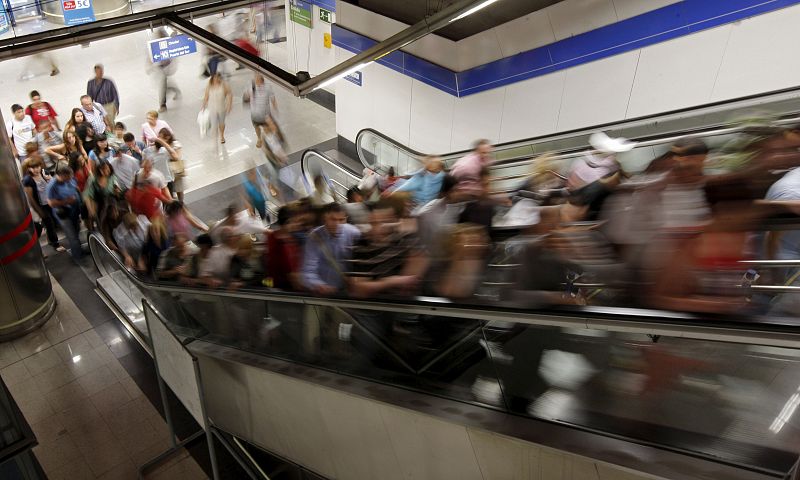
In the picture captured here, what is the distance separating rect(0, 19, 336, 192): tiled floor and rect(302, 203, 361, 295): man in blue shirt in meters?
5.75

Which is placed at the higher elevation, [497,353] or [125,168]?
[497,353]

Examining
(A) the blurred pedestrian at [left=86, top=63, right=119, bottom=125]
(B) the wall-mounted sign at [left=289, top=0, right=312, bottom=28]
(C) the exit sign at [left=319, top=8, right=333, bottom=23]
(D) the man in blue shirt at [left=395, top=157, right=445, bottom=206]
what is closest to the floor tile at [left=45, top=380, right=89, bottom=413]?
(D) the man in blue shirt at [left=395, top=157, right=445, bottom=206]

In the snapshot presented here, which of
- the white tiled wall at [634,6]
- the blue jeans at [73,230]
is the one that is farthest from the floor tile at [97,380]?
the white tiled wall at [634,6]

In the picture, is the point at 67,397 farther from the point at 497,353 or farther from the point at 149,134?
the point at 497,353

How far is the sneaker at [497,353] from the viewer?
3218 mm

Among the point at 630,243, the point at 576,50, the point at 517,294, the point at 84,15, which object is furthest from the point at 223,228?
the point at 84,15

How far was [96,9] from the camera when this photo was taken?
14.6 metres

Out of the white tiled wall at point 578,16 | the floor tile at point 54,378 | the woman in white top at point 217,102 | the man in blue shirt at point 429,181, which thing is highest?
the white tiled wall at point 578,16

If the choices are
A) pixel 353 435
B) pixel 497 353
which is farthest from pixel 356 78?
pixel 497 353

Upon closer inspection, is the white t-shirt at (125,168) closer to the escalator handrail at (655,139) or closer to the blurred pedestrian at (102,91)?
the blurred pedestrian at (102,91)

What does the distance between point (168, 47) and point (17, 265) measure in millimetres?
6077

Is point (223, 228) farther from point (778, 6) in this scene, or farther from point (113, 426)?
point (778, 6)

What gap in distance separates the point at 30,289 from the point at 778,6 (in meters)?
8.19

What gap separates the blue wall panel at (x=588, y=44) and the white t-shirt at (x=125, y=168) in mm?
3530
